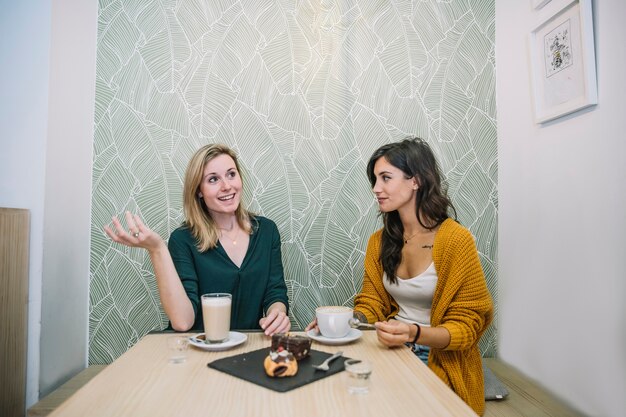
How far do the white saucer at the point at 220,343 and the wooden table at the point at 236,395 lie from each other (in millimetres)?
64

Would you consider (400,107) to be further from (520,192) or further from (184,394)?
(184,394)

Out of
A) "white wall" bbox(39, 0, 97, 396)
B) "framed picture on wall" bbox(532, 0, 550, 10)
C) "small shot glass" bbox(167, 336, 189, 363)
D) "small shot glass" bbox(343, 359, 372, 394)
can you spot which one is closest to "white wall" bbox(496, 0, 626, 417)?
"framed picture on wall" bbox(532, 0, 550, 10)

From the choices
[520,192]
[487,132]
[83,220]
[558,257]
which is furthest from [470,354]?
[83,220]

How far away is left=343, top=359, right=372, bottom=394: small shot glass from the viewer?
88cm

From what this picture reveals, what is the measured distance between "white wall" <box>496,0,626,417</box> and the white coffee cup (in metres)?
0.91

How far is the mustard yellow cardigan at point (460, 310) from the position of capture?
1.47m

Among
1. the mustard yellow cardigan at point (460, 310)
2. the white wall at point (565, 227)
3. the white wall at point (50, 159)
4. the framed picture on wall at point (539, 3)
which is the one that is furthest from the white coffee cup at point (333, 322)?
the framed picture on wall at point (539, 3)

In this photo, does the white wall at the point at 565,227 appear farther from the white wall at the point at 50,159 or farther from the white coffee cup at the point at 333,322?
the white wall at the point at 50,159

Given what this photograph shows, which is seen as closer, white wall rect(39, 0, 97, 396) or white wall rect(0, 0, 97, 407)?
white wall rect(0, 0, 97, 407)

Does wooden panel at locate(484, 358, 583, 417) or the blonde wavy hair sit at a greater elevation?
the blonde wavy hair

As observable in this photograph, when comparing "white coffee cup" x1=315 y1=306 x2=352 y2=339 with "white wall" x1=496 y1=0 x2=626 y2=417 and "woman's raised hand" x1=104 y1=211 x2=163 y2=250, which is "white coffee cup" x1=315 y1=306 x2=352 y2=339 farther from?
"white wall" x1=496 y1=0 x2=626 y2=417

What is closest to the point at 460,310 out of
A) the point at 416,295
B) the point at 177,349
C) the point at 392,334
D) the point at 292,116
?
the point at 416,295

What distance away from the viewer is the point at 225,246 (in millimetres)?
1898

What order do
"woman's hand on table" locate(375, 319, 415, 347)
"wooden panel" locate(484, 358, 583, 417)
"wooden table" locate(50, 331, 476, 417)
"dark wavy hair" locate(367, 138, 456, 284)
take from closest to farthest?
"wooden table" locate(50, 331, 476, 417)
"woman's hand on table" locate(375, 319, 415, 347)
"wooden panel" locate(484, 358, 583, 417)
"dark wavy hair" locate(367, 138, 456, 284)
